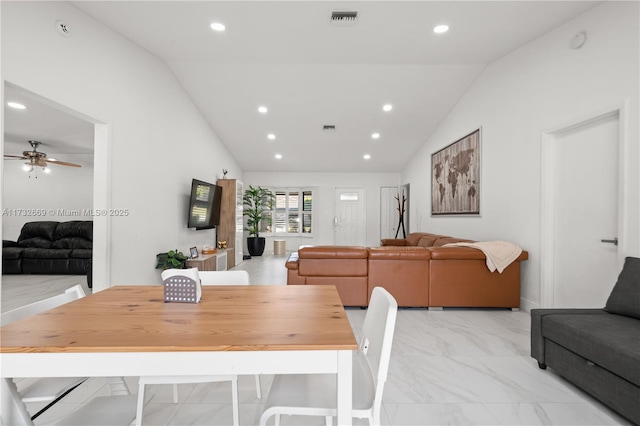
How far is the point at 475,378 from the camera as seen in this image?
2055mm

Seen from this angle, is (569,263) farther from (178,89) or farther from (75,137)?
(75,137)

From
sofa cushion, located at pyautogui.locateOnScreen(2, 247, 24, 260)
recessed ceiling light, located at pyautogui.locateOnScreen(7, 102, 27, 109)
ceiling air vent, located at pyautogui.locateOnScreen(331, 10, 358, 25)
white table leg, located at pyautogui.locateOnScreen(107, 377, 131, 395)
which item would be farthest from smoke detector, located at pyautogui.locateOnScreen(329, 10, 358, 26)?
sofa cushion, located at pyautogui.locateOnScreen(2, 247, 24, 260)

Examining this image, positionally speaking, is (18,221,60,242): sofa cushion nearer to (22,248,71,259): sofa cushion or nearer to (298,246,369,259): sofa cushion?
(22,248,71,259): sofa cushion

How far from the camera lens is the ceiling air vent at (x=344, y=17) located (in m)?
3.17

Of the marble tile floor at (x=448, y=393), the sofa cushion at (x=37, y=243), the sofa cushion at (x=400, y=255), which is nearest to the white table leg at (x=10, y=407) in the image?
the marble tile floor at (x=448, y=393)

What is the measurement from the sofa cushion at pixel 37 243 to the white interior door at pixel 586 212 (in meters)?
7.96

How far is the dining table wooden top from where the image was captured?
89 centimetres

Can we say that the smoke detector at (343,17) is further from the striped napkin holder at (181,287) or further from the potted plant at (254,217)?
the potted plant at (254,217)

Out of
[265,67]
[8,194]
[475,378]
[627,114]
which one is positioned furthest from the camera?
Answer: [8,194]

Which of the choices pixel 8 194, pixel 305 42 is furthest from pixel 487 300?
pixel 8 194

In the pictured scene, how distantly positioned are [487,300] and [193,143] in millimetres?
5148

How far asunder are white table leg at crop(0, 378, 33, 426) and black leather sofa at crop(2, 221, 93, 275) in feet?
16.2

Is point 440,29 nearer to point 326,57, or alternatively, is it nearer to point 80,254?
point 326,57

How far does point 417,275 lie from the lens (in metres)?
3.52
